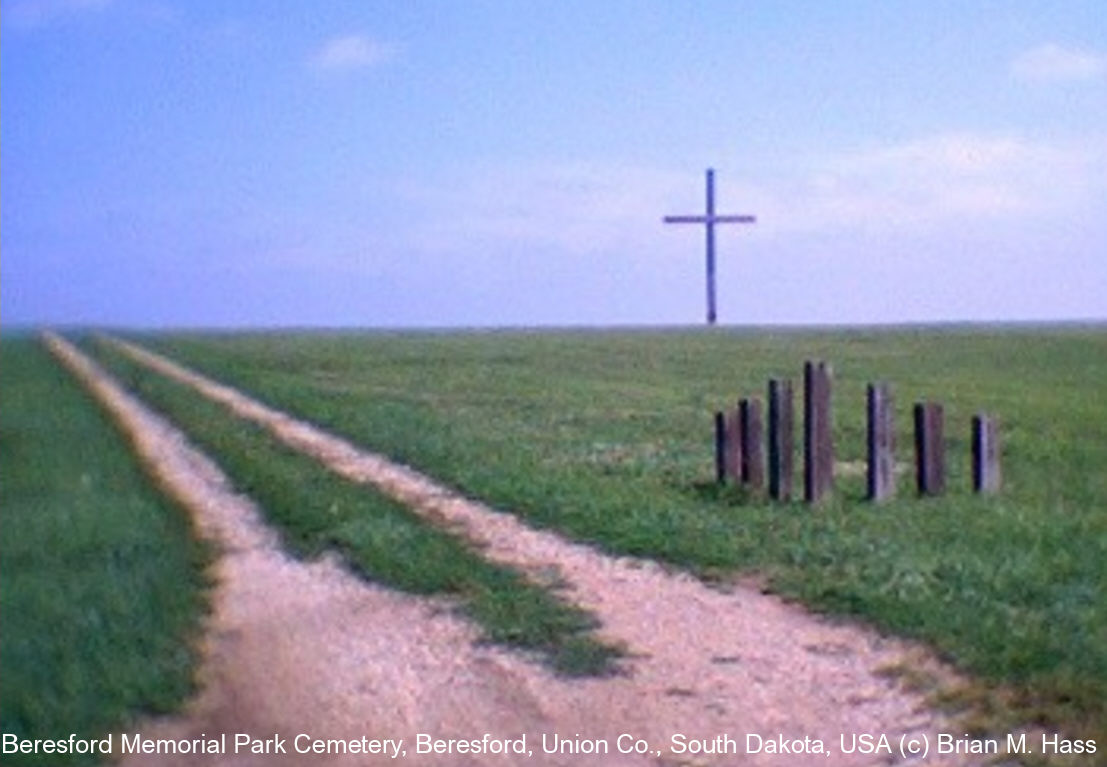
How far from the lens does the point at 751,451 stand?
19.2m

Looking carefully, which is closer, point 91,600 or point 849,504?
point 91,600

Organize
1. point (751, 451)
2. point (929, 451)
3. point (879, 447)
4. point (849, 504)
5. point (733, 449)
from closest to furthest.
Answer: point (849, 504), point (879, 447), point (929, 451), point (751, 451), point (733, 449)

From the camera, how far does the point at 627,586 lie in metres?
13.4

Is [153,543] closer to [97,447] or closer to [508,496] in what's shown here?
[508,496]

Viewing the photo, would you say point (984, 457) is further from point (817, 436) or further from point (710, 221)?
point (710, 221)

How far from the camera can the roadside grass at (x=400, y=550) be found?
11594 mm

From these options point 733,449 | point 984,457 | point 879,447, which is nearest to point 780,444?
point 879,447

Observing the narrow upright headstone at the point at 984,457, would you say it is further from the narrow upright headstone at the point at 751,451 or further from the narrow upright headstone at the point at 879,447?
the narrow upright headstone at the point at 751,451

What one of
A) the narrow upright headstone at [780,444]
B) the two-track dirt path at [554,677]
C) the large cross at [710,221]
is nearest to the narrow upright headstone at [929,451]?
the narrow upright headstone at [780,444]

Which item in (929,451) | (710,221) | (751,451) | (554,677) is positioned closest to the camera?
(554,677)

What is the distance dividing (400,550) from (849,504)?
3.99 m

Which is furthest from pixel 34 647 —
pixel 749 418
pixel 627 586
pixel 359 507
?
pixel 749 418

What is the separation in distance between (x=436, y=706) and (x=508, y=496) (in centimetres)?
860

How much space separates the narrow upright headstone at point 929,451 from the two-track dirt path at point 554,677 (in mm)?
4288
